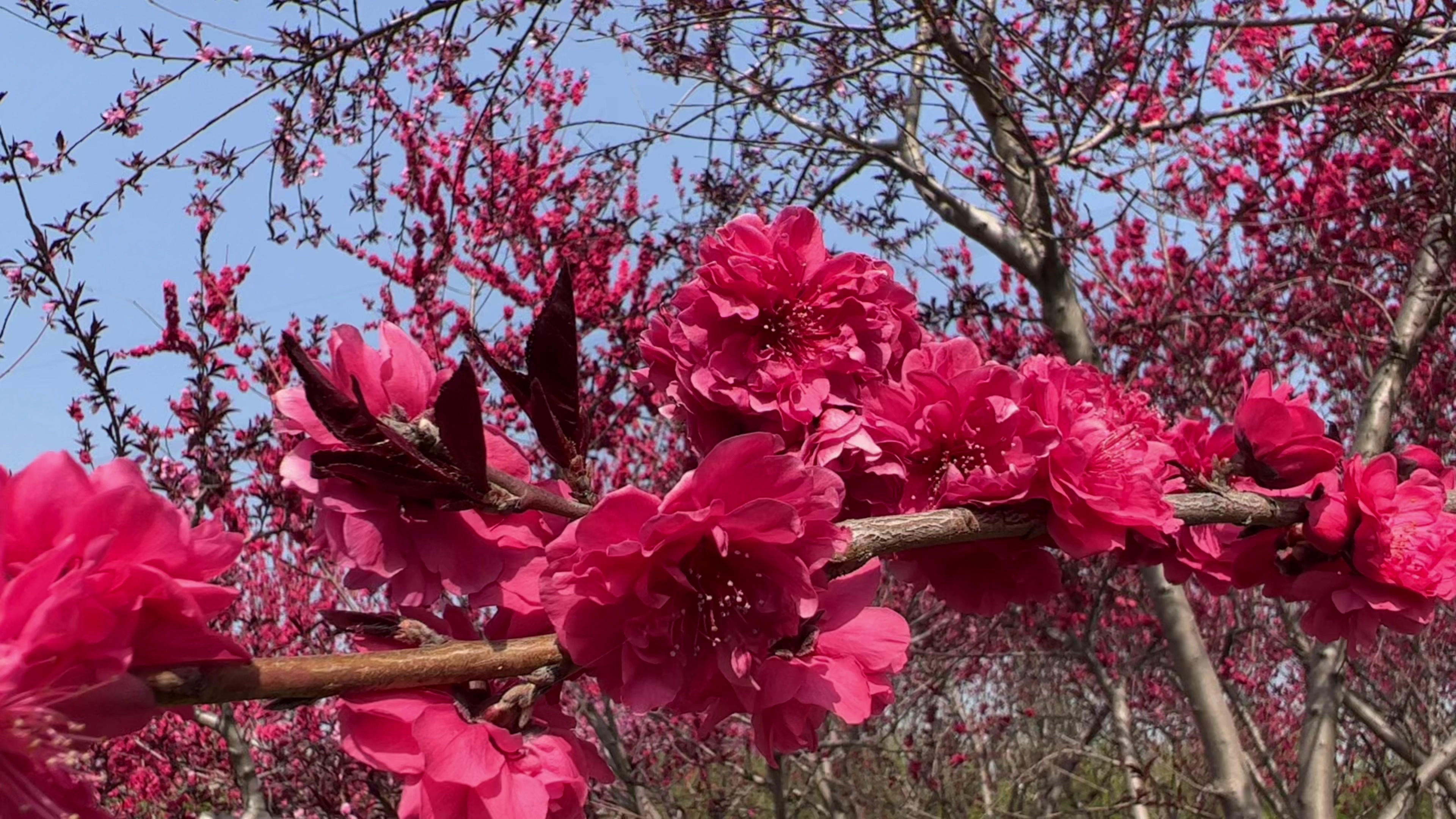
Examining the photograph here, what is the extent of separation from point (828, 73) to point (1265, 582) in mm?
3102

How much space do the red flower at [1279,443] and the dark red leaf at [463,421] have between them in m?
1.09

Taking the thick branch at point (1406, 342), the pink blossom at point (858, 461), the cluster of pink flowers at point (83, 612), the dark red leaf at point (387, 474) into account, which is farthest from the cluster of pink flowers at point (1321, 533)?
the thick branch at point (1406, 342)

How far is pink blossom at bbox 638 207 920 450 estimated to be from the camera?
104 centimetres

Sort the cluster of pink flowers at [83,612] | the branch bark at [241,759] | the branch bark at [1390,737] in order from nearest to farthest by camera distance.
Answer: the cluster of pink flowers at [83,612]
the branch bark at [241,759]
the branch bark at [1390,737]

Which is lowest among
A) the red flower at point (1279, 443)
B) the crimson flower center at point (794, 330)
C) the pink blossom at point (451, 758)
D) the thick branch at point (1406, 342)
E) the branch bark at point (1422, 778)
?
the branch bark at point (1422, 778)

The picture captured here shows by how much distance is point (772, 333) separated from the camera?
42.9 inches

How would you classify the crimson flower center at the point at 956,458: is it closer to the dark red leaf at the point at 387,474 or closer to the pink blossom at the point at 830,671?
the pink blossom at the point at 830,671

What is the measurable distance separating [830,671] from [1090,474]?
0.41 meters

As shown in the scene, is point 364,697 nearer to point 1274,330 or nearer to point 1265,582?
point 1265,582

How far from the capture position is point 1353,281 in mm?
5562

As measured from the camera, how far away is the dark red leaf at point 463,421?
72cm

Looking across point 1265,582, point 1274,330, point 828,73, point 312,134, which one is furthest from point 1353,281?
point 312,134

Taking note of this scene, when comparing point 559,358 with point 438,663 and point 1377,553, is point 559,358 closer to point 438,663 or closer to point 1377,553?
point 438,663

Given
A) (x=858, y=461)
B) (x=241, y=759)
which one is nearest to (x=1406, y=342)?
(x=858, y=461)
